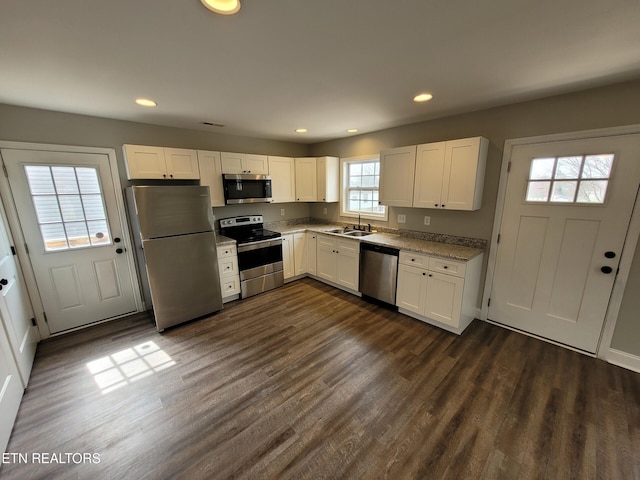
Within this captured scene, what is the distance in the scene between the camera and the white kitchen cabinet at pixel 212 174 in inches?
134

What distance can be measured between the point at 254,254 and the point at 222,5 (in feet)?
9.54

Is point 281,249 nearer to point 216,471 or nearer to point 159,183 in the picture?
point 159,183

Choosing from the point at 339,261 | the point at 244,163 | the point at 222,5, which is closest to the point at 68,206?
the point at 244,163

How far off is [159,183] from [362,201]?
9.92ft

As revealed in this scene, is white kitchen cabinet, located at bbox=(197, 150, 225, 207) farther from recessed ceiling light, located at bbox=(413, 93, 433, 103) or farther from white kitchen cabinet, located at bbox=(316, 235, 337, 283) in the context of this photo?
recessed ceiling light, located at bbox=(413, 93, 433, 103)

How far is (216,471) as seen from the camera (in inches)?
57.6

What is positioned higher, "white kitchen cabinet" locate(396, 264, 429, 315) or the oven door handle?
the oven door handle

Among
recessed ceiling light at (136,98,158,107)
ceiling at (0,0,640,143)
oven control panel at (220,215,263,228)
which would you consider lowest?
oven control panel at (220,215,263,228)

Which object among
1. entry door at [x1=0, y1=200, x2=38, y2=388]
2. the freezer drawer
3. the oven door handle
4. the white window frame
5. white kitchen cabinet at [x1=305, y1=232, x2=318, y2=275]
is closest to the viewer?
entry door at [x1=0, y1=200, x2=38, y2=388]

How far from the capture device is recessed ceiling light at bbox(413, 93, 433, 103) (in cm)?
229

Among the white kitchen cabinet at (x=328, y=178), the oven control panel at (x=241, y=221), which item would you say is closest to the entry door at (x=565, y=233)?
the white kitchen cabinet at (x=328, y=178)

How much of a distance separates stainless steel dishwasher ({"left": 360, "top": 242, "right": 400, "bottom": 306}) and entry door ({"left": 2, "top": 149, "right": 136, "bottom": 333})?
3.12 metres

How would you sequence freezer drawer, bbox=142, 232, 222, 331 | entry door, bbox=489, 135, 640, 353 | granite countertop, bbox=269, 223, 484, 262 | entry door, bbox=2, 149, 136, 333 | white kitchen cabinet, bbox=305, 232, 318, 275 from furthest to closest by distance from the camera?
white kitchen cabinet, bbox=305, 232, 318, 275 < freezer drawer, bbox=142, 232, 222, 331 < granite countertop, bbox=269, 223, 484, 262 < entry door, bbox=2, 149, 136, 333 < entry door, bbox=489, 135, 640, 353

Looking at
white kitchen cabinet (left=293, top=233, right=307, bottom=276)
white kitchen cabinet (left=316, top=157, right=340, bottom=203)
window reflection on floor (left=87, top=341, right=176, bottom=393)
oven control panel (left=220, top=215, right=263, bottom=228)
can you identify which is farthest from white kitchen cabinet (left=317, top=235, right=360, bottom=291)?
window reflection on floor (left=87, top=341, right=176, bottom=393)
